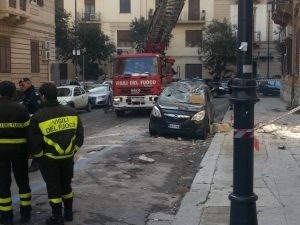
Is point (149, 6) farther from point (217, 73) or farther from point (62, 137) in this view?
point (62, 137)

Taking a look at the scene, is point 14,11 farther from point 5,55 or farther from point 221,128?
point 221,128

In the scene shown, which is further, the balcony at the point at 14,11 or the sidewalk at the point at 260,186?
the balcony at the point at 14,11

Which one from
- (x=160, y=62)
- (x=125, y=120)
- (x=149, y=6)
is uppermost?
(x=149, y=6)

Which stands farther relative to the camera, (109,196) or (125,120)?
(125,120)

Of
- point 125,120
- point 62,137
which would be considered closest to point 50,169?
point 62,137

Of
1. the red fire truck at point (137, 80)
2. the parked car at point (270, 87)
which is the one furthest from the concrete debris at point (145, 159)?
the parked car at point (270, 87)

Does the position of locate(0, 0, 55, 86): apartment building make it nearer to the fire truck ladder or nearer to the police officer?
the fire truck ladder

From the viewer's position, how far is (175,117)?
14469mm

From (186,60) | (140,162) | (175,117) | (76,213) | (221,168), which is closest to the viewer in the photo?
(76,213)

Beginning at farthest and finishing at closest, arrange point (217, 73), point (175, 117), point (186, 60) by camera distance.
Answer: point (186, 60) < point (217, 73) < point (175, 117)

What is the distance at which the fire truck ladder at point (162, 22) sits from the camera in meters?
24.9

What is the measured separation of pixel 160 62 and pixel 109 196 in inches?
559

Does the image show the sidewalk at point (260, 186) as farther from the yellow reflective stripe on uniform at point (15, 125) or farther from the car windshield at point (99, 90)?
the car windshield at point (99, 90)

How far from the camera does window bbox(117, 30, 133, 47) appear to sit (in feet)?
193
